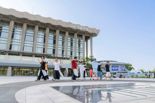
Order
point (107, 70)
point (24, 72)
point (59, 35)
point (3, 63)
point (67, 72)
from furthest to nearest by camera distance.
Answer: point (59, 35) < point (67, 72) < point (24, 72) < point (3, 63) < point (107, 70)

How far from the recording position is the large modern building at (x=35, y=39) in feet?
148

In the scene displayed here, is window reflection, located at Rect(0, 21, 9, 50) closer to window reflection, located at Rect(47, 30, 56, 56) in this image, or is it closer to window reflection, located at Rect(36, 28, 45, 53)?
window reflection, located at Rect(36, 28, 45, 53)

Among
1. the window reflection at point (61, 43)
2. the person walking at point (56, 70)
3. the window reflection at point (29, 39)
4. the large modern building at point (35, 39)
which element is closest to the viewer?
the person walking at point (56, 70)

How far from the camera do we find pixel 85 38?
75.9 meters

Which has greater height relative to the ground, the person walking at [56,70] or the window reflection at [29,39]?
the window reflection at [29,39]

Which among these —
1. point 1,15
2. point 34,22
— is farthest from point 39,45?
point 1,15

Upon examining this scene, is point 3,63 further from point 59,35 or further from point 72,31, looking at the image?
point 72,31

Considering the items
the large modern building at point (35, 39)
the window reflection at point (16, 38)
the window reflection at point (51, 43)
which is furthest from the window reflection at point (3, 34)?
the window reflection at point (51, 43)

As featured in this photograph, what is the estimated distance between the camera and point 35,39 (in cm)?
6003

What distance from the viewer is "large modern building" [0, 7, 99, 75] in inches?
1771

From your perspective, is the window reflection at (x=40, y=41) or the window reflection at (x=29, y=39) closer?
the window reflection at (x=29, y=39)

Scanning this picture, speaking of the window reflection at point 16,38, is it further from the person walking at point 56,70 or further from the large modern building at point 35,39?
the person walking at point 56,70

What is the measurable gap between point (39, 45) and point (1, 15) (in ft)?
50.1

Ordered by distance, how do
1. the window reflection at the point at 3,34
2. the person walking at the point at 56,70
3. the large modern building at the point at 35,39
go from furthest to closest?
the window reflection at the point at 3,34 → the large modern building at the point at 35,39 → the person walking at the point at 56,70
